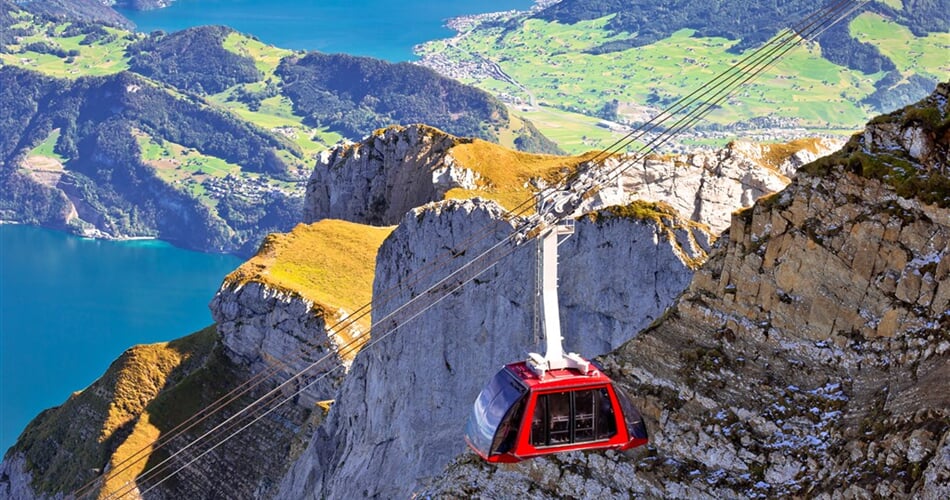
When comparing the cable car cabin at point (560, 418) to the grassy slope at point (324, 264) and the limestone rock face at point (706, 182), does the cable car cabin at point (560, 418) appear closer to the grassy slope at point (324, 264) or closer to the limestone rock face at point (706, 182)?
the limestone rock face at point (706, 182)

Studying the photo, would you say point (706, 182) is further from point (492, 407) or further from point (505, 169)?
point (492, 407)

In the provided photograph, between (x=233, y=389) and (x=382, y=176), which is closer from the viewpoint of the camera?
(x=233, y=389)

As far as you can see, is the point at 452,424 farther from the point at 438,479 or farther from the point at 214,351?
the point at 214,351

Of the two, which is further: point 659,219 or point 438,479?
point 659,219

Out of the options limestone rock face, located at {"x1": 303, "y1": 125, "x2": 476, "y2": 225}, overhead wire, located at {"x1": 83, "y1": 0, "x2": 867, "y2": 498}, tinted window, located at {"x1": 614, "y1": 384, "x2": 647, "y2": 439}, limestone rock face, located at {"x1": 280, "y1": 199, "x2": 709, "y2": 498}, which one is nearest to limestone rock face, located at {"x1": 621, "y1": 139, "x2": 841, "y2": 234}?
overhead wire, located at {"x1": 83, "y1": 0, "x2": 867, "y2": 498}

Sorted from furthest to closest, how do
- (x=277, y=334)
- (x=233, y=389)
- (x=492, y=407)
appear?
1. (x=233, y=389)
2. (x=277, y=334)
3. (x=492, y=407)

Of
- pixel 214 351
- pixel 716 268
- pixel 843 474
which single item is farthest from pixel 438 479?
pixel 214 351

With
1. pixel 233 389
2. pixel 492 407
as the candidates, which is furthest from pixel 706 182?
pixel 492 407

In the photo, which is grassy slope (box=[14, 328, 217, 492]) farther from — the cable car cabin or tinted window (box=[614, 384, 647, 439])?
tinted window (box=[614, 384, 647, 439])
